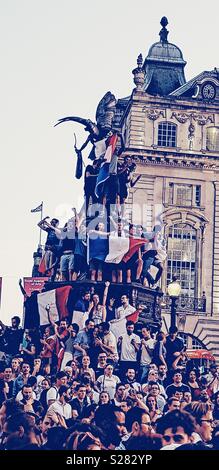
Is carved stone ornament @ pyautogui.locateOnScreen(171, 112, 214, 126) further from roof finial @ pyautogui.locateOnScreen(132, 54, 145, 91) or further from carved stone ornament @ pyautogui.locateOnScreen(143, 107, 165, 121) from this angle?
roof finial @ pyautogui.locateOnScreen(132, 54, 145, 91)

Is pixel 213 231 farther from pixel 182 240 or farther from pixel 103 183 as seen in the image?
pixel 103 183

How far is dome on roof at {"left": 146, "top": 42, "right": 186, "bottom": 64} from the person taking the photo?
75062 mm

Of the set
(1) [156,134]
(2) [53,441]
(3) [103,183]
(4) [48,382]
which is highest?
(1) [156,134]

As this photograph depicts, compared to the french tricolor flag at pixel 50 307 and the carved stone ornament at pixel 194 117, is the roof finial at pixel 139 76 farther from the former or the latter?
the french tricolor flag at pixel 50 307

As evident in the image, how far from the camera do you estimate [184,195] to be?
6781 cm

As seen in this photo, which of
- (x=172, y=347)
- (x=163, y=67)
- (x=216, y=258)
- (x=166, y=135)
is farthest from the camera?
(x=163, y=67)

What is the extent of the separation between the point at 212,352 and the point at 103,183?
1672 centimetres

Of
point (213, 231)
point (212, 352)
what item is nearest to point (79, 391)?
point (212, 352)

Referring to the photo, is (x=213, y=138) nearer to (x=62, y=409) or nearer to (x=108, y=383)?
(x=108, y=383)

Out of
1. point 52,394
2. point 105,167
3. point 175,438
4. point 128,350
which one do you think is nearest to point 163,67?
point 105,167

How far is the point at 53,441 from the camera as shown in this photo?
38.7 meters

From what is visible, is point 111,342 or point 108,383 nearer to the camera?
point 108,383

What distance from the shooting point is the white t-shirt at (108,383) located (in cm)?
4126

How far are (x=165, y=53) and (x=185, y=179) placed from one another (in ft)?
37.2
